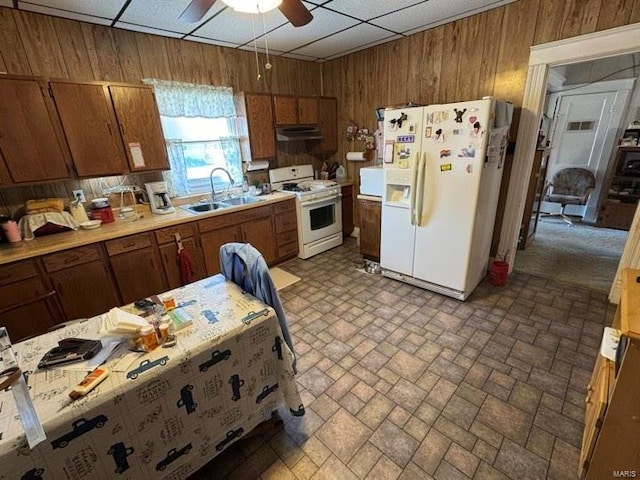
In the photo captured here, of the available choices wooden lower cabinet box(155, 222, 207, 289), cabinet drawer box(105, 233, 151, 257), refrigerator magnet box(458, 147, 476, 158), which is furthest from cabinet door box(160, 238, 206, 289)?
refrigerator magnet box(458, 147, 476, 158)

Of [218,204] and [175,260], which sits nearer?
[175,260]

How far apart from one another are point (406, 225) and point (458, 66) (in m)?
1.79

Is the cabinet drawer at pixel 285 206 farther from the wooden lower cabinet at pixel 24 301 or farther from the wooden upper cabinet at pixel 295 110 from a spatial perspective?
the wooden lower cabinet at pixel 24 301

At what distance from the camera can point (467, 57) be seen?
9.70 ft

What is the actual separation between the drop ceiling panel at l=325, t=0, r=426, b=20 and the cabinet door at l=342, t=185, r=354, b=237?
207cm

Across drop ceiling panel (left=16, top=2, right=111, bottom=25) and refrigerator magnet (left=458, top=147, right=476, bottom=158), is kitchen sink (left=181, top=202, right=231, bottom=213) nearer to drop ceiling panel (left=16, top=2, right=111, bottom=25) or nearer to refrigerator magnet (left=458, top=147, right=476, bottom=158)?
drop ceiling panel (left=16, top=2, right=111, bottom=25)

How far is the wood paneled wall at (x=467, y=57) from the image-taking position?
7.70ft

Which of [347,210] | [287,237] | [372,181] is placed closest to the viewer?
[372,181]

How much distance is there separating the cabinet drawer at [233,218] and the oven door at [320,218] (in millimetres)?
520

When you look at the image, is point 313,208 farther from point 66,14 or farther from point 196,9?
point 66,14

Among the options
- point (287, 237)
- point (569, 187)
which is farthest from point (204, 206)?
point (569, 187)

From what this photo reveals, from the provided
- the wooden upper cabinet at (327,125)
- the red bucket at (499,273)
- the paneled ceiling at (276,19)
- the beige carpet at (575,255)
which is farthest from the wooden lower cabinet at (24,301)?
the beige carpet at (575,255)

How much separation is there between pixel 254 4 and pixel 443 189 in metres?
1.98

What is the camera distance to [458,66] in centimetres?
304
